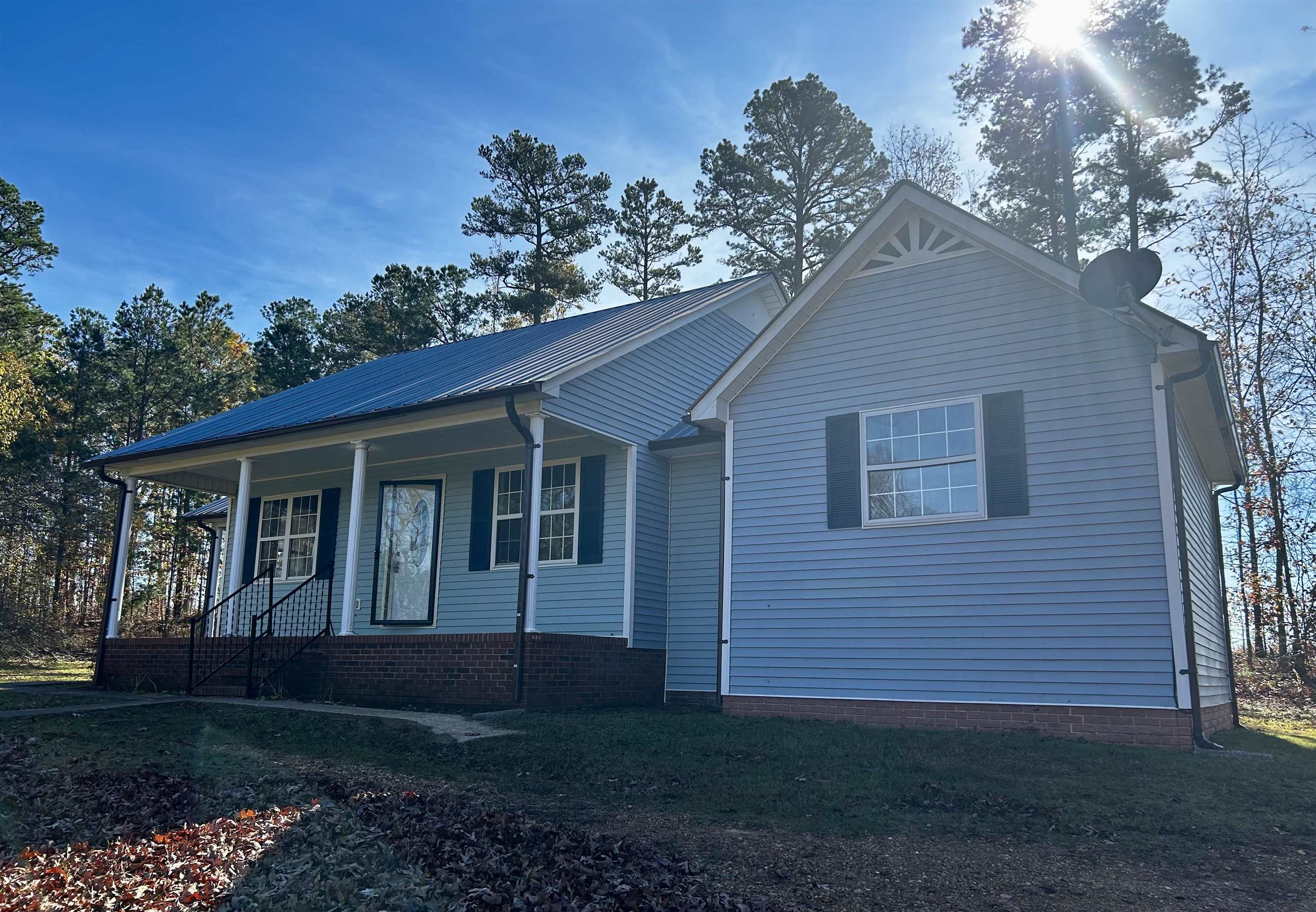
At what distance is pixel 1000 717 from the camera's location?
8.48 m

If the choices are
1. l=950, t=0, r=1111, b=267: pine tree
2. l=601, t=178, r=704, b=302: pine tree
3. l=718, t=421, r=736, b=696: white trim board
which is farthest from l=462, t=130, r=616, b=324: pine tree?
l=718, t=421, r=736, b=696: white trim board

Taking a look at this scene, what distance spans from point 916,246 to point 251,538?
473 inches

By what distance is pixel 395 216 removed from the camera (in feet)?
59.1

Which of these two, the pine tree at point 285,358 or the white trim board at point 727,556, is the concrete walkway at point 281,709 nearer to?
the white trim board at point 727,556

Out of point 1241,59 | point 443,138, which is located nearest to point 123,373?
point 443,138

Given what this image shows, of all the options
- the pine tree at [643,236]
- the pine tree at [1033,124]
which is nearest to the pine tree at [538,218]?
the pine tree at [643,236]

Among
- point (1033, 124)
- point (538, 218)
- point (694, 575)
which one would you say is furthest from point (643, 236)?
point (694, 575)

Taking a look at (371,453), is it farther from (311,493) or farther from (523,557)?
(523,557)

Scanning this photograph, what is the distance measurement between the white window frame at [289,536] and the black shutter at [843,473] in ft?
28.9

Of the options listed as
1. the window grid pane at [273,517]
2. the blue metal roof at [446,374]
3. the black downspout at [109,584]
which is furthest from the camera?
the window grid pane at [273,517]

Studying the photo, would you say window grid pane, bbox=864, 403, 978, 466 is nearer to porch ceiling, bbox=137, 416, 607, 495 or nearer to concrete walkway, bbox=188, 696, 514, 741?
porch ceiling, bbox=137, 416, 607, 495

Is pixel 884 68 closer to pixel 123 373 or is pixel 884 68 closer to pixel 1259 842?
pixel 1259 842

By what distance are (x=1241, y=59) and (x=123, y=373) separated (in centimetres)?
3164

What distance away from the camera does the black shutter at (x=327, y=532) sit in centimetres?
1480
